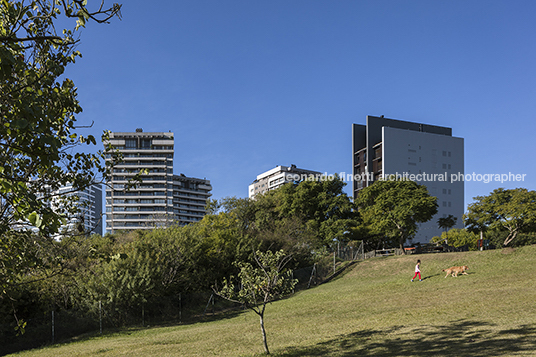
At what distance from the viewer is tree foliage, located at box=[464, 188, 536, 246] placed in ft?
130

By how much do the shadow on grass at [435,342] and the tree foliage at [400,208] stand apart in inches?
1315

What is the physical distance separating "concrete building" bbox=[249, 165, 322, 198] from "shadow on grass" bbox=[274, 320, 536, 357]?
435 ft

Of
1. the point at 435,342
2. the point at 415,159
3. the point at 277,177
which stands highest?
the point at 277,177

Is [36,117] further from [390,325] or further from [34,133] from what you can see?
[390,325]

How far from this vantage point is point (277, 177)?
512ft

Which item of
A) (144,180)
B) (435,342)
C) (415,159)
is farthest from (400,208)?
(144,180)

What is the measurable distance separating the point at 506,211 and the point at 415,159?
43558 mm

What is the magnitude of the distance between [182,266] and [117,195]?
104139 mm

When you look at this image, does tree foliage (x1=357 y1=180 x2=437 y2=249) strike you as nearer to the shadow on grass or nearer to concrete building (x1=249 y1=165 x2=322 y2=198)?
the shadow on grass

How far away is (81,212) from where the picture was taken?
8.96m

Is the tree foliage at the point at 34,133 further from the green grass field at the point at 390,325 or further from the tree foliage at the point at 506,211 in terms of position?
the tree foliage at the point at 506,211

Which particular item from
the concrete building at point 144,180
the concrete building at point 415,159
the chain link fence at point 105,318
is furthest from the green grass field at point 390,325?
the concrete building at point 144,180

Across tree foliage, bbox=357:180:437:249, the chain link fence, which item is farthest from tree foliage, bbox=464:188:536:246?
the chain link fence

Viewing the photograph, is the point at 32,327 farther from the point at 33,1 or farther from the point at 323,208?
the point at 323,208
